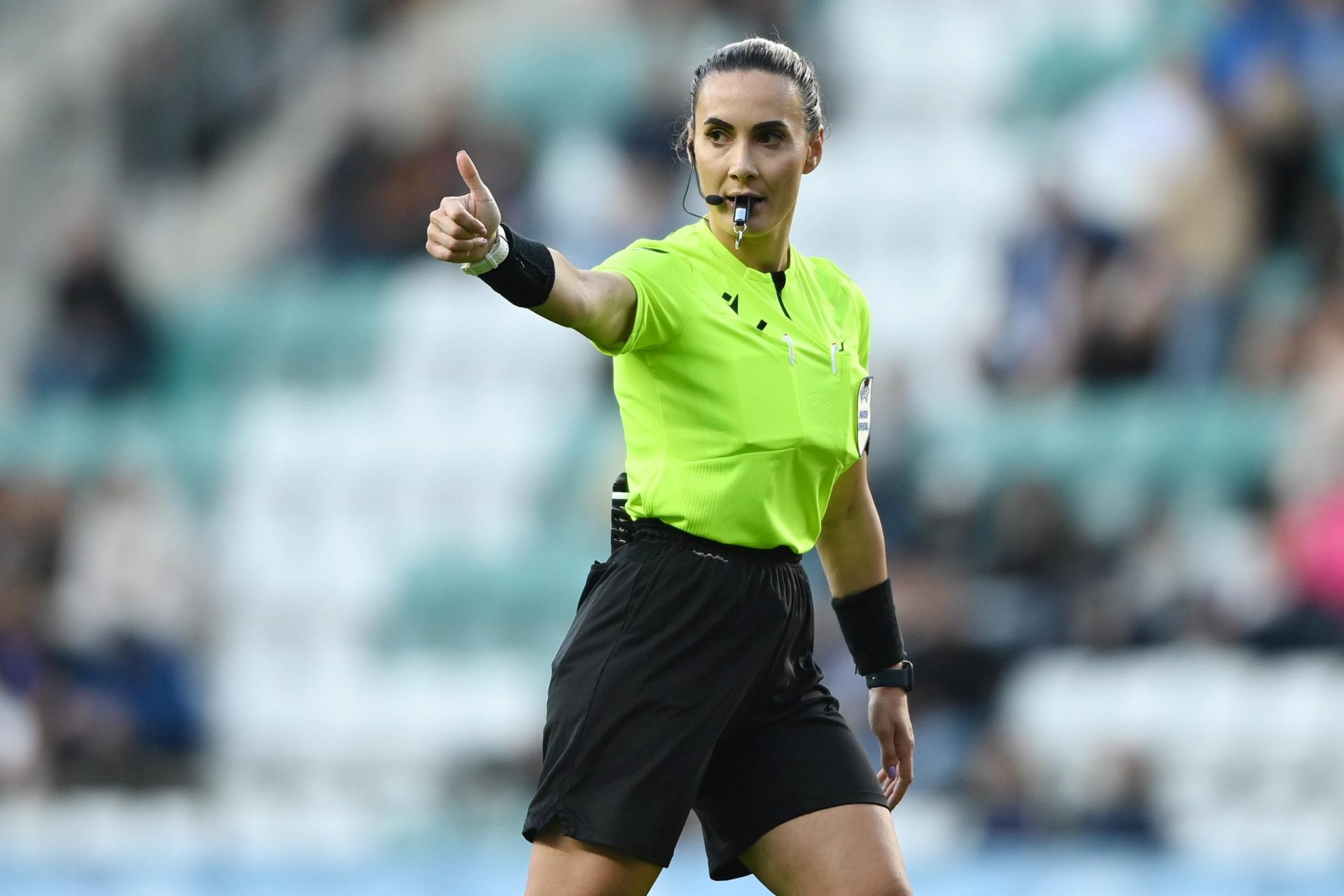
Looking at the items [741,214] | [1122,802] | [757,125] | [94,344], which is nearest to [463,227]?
[741,214]

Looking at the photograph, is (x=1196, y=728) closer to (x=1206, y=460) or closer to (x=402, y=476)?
(x=1206, y=460)

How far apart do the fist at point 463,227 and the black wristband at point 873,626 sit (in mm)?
1321

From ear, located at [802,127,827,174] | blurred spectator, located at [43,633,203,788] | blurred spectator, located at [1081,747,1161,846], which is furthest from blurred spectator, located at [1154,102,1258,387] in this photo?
ear, located at [802,127,827,174]

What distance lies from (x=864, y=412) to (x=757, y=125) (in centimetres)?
60

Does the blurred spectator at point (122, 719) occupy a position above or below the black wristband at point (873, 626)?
below

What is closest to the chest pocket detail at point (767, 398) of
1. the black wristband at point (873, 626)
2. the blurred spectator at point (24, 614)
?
the black wristband at point (873, 626)

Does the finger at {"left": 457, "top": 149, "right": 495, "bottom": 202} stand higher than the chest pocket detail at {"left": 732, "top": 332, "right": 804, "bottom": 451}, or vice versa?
the finger at {"left": 457, "top": 149, "right": 495, "bottom": 202}

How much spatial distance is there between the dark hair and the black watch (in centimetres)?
113

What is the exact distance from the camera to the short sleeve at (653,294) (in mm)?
3496

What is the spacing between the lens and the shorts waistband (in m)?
3.65

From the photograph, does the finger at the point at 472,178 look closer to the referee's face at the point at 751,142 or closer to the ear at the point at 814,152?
the referee's face at the point at 751,142

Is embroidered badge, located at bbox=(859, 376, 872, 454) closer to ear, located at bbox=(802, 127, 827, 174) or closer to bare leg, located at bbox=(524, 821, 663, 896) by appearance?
ear, located at bbox=(802, 127, 827, 174)

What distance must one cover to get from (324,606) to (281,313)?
6.05 ft

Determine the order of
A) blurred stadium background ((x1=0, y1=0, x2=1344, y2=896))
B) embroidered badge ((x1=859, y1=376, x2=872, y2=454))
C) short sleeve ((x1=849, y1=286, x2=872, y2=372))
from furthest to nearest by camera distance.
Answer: blurred stadium background ((x1=0, y1=0, x2=1344, y2=896)) < short sleeve ((x1=849, y1=286, x2=872, y2=372)) < embroidered badge ((x1=859, y1=376, x2=872, y2=454))
